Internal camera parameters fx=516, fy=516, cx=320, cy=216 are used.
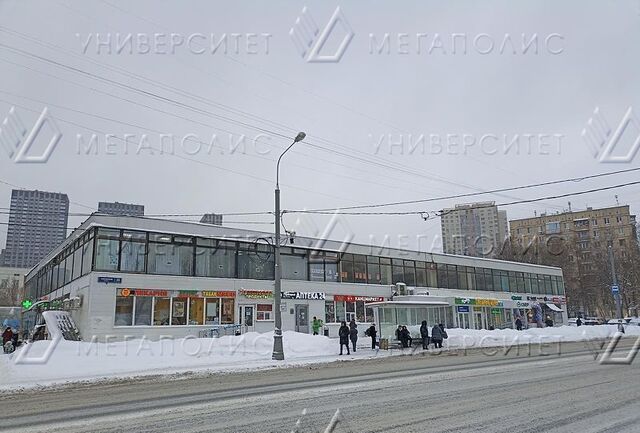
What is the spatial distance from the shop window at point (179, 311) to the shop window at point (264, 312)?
218 inches

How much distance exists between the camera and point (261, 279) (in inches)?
1492

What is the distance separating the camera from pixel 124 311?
31031 mm

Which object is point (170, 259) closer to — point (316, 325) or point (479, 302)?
point (316, 325)

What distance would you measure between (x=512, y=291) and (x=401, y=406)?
180 ft

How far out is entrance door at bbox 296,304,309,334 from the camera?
128ft

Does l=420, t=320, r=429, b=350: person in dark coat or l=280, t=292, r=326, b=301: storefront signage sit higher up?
l=280, t=292, r=326, b=301: storefront signage

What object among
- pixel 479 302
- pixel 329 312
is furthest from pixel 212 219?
pixel 479 302

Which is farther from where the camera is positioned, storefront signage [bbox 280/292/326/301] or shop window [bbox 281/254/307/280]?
shop window [bbox 281/254/307/280]

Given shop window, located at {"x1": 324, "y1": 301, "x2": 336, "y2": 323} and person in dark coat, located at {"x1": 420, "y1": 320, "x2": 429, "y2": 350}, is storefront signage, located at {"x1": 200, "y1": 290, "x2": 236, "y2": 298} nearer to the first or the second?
shop window, located at {"x1": 324, "y1": 301, "x2": 336, "y2": 323}

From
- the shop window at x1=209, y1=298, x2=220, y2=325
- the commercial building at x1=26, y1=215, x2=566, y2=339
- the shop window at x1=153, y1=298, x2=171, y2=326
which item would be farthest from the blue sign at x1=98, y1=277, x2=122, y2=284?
the shop window at x1=209, y1=298, x2=220, y2=325

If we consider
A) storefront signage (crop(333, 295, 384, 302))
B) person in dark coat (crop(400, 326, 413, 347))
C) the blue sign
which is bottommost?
person in dark coat (crop(400, 326, 413, 347))

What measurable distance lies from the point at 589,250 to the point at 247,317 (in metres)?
74.3

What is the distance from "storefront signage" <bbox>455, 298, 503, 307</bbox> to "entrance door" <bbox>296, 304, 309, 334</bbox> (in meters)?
15.0

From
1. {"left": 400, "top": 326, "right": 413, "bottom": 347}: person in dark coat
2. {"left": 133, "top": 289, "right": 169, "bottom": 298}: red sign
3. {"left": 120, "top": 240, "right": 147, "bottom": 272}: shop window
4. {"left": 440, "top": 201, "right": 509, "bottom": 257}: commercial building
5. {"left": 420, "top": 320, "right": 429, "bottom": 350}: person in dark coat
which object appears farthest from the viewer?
{"left": 440, "top": 201, "right": 509, "bottom": 257}: commercial building
